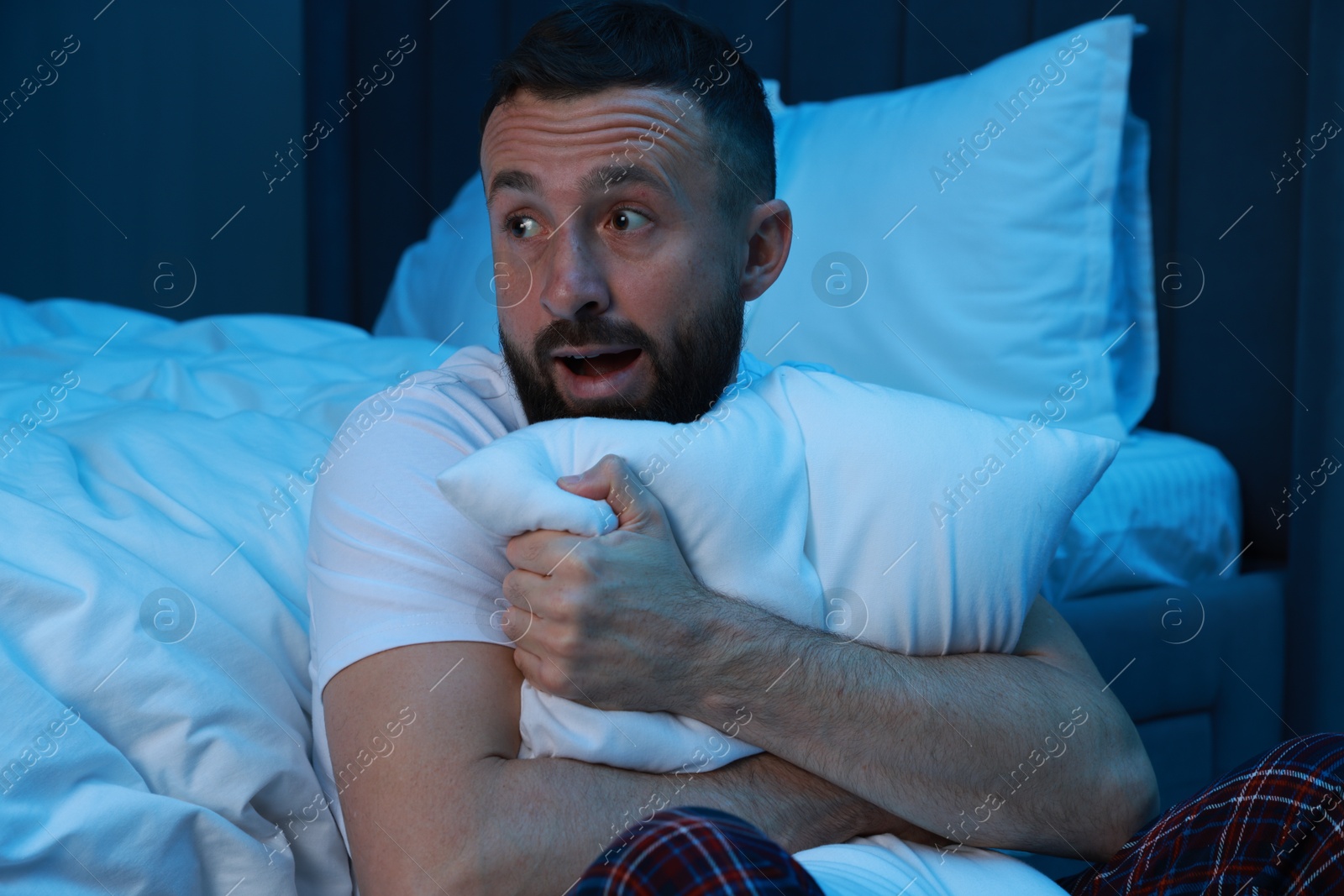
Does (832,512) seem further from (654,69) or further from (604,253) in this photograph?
(654,69)

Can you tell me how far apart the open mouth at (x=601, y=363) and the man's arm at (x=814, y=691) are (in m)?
0.17

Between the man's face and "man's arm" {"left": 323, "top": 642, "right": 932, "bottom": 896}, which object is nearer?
"man's arm" {"left": 323, "top": 642, "right": 932, "bottom": 896}

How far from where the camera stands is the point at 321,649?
79 centimetres

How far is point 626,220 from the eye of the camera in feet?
3.10

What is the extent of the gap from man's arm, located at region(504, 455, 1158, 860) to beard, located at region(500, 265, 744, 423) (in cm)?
16

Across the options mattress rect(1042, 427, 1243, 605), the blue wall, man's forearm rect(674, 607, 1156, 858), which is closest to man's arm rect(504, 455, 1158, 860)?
man's forearm rect(674, 607, 1156, 858)

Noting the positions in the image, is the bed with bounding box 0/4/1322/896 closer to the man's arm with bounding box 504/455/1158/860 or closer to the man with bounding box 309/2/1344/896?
the man with bounding box 309/2/1344/896

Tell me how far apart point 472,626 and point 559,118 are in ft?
1.38

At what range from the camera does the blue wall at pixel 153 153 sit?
3209mm

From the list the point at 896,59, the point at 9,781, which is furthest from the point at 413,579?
the point at 896,59

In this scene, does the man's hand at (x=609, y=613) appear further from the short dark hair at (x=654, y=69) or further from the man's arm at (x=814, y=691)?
the short dark hair at (x=654, y=69)

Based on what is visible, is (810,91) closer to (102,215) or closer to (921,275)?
(921,275)

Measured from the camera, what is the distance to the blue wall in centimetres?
321

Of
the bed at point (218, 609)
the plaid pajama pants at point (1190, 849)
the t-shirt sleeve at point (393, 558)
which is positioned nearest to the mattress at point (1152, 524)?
the bed at point (218, 609)
